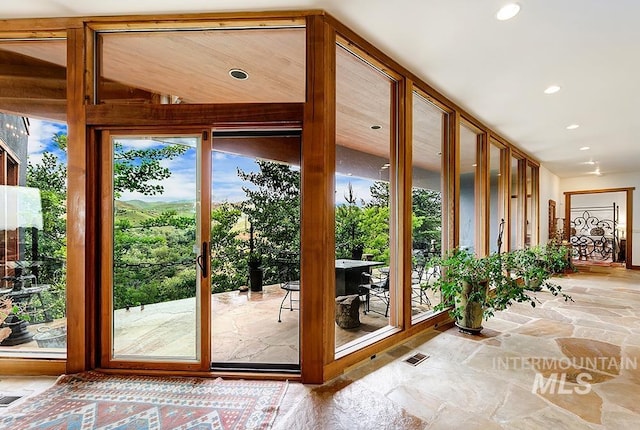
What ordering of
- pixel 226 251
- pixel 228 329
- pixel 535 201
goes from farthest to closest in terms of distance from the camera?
1. pixel 535 201
2. pixel 228 329
3. pixel 226 251

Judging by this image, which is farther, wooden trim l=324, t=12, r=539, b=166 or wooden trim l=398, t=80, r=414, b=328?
wooden trim l=398, t=80, r=414, b=328

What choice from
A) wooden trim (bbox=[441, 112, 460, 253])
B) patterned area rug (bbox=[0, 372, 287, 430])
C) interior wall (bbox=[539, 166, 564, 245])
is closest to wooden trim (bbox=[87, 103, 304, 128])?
patterned area rug (bbox=[0, 372, 287, 430])

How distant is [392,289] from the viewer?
343 centimetres

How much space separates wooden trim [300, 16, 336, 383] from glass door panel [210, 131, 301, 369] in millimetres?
234

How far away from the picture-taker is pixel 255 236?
130 inches

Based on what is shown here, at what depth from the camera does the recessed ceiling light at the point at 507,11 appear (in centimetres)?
236

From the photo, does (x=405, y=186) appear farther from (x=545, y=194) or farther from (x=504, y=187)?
(x=545, y=194)

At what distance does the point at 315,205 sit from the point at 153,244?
1559 mm

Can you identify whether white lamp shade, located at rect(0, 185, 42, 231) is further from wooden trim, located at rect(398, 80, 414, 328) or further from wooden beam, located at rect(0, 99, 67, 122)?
wooden trim, located at rect(398, 80, 414, 328)

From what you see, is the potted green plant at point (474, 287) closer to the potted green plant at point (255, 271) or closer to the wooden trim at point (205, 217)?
the potted green plant at point (255, 271)

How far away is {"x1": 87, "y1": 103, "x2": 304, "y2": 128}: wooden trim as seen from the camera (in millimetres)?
2592

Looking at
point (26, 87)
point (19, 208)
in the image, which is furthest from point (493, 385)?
point (26, 87)

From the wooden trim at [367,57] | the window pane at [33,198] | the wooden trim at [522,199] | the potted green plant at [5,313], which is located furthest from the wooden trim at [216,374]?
the wooden trim at [522,199]

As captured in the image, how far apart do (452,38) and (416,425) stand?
3198 mm
